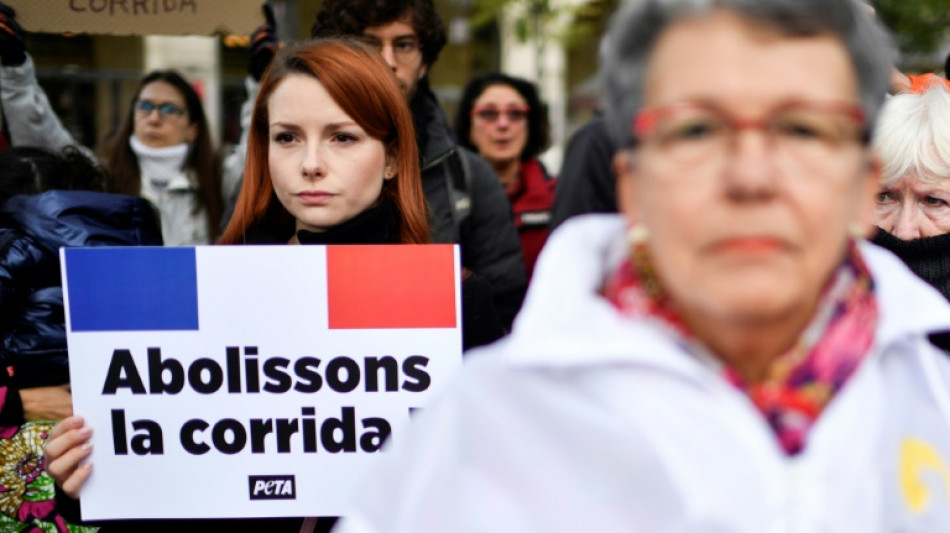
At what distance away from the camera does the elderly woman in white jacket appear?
44.8 inches

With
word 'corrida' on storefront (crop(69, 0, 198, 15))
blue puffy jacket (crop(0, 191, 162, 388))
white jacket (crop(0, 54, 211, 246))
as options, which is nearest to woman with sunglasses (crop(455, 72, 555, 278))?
white jacket (crop(0, 54, 211, 246))

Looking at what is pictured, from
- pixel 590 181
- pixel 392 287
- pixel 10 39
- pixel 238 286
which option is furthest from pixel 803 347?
pixel 10 39

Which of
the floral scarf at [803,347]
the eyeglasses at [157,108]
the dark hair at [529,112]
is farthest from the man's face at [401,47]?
the floral scarf at [803,347]

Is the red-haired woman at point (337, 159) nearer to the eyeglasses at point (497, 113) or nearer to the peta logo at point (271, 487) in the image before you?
the peta logo at point (271, 487)

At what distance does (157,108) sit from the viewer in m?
4.96

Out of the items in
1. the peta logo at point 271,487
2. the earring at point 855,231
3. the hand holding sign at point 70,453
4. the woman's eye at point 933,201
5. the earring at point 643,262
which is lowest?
the peta logo at point 271,487

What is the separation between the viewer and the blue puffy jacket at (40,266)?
2.42m

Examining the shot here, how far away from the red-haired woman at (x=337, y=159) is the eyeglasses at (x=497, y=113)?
2.82 metres

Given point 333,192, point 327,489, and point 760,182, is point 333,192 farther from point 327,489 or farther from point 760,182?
point 760,182

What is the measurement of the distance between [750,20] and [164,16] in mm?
2613

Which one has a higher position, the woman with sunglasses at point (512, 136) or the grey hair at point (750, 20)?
the grey hair at point (750, 20)

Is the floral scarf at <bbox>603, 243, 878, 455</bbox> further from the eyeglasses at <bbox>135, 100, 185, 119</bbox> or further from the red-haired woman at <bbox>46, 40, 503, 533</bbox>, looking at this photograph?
the eyeglasses at <bbox>135, 100, 185, 119</bbox>

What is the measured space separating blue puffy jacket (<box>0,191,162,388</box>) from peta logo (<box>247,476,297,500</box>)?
69 cm

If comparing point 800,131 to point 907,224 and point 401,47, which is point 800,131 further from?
point 401,47
